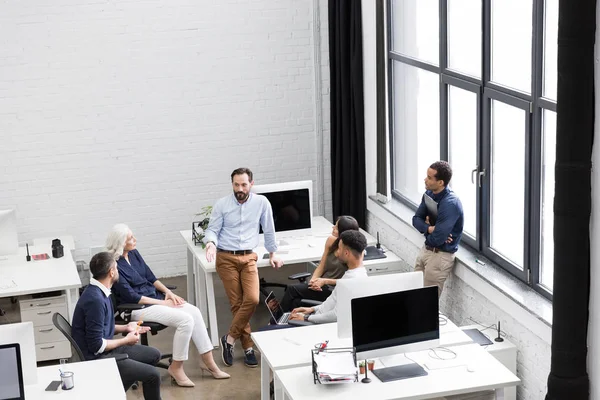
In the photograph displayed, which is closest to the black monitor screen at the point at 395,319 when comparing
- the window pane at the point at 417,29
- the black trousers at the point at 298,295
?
the black trousers at the point at 298,295

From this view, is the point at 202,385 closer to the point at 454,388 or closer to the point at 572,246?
the point at 454,388

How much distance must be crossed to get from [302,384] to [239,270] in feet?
6.97

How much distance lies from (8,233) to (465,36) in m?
3.79

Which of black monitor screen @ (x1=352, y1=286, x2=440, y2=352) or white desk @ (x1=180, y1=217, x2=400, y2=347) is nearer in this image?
black monitor screen @ (x1=352, y1=286, x2=440, y2=352)

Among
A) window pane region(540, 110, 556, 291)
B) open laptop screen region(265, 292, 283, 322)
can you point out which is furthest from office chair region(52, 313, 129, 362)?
window pane region(540, 110, 556, 291)

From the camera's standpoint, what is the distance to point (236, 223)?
7.16 metres

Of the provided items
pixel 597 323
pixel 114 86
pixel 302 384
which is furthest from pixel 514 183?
pixel 114 86

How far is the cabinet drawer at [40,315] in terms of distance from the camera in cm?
723

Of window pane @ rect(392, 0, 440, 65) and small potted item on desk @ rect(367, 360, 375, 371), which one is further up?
window pane @ rect(392, 0, 440, 65)

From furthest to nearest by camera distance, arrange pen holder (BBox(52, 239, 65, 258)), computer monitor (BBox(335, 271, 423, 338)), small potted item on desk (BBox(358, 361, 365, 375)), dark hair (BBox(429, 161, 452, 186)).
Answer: pen holder (BBox(52, 239, 65, 258)) → dark hair (BBox(429, 161, 452, 186)) → computer monitor (BBox(335, 271, 423, 338)) → small potted item on desk (BBox(358, 361, 365, 375))

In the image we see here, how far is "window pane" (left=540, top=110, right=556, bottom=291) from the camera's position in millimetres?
5855

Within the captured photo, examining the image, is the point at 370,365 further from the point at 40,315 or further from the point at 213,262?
the point at 40,315

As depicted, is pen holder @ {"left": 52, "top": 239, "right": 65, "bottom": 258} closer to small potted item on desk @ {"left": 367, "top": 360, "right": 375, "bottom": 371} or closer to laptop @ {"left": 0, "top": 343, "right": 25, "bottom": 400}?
laptop @ {"left": 0, "top": 343, "right": 25, "bottom": 400}

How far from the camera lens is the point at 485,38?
21.2 feet
